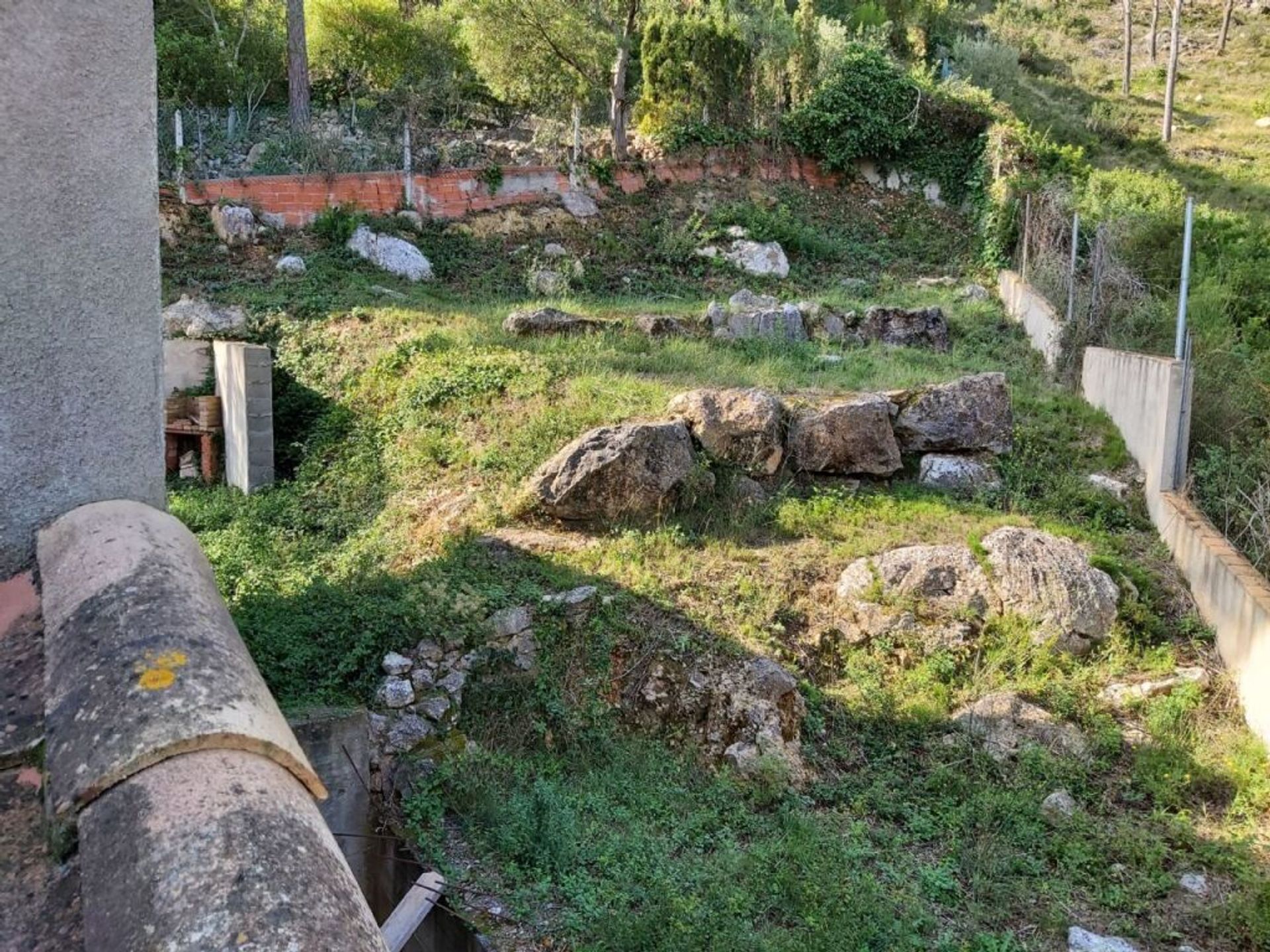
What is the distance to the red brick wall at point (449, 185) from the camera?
13.8 meters

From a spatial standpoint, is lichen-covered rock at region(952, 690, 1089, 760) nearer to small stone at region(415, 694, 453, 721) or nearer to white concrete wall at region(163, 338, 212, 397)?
small stone at region(415, 694, 453, 721)

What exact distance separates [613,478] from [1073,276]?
7.08 meters

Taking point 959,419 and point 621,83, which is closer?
point 959,419

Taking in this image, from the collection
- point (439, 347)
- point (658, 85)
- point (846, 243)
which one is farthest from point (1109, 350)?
point (658, 85)

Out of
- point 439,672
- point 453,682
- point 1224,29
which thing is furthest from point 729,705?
point 1224,29

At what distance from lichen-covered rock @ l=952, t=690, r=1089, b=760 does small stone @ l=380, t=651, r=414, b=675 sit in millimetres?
3333

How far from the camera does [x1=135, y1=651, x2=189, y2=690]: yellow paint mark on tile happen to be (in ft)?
6.17

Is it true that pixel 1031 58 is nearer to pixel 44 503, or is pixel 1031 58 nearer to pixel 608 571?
pixel 608 571

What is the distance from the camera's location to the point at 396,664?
19.1 ft

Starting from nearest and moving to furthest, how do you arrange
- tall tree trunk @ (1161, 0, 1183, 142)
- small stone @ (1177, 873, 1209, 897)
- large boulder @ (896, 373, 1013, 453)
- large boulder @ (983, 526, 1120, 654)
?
small stone @ (1177, 873, 1209, 897)
large boulder @ (983, 526, 1120, 654)
large boulder @ (896, 373, 1013, 453)
tall tree trunk @ (1161, 0, 1183, 142)

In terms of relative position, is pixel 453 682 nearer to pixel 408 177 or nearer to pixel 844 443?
pixel 844 443

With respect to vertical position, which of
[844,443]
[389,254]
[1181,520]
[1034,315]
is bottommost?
[1181,520]

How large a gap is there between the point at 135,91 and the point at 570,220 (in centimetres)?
1317

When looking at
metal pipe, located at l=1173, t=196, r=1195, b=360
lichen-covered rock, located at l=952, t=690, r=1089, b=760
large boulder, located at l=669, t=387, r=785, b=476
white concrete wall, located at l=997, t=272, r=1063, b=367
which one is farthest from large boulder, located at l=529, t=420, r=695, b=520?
white concrete wall, located at l=997, t=272, r=1063, b=367
